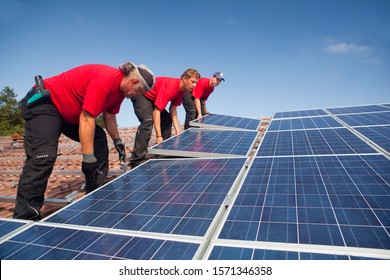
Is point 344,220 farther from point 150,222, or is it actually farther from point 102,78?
point 102,78

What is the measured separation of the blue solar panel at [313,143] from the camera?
4492 millimetres

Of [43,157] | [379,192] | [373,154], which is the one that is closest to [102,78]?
[43,157]

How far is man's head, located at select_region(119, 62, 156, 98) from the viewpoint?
151 inches

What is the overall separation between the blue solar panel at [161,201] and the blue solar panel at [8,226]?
26cm

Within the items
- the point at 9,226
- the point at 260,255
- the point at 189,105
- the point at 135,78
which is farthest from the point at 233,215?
the point at 189,105

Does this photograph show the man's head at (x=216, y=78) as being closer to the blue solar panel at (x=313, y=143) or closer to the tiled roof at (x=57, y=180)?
the tiled roof at (x=57, y=180)

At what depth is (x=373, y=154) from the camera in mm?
3947

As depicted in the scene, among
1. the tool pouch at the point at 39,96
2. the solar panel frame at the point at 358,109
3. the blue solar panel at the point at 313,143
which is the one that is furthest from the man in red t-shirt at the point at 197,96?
the tool pouch at the point at 39,96

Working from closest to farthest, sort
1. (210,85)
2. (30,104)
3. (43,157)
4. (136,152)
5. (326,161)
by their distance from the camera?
(43,157) < (30,104) < (326,161) < (136,152) < (210,85)

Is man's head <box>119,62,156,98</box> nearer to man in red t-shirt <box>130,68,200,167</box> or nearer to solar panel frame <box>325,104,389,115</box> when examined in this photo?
man in red t-shirt <box>130,68,200,167</box>

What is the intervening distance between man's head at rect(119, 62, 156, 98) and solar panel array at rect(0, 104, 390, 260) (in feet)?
4.37

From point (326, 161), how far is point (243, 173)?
50.7 inches

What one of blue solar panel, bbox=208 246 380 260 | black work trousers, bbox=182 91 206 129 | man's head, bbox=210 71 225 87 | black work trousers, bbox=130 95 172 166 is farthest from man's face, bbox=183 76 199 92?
blue solar panel, bbox=208 246 380 260

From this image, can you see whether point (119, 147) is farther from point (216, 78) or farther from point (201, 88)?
point (216, 78)
